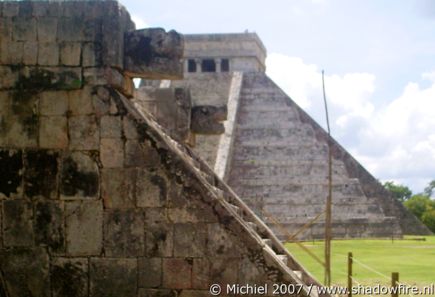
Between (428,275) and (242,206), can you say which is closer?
(242,206)

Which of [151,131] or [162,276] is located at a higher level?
[151,131]

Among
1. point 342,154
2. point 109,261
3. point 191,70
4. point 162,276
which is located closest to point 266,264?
point 162,276

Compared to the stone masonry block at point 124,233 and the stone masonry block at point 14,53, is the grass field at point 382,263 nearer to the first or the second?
the stone masonry block at point 124,233

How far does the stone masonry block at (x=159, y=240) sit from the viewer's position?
7422mm

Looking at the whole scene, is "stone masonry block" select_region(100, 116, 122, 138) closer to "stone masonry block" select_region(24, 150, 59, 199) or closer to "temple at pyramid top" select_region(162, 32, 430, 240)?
"stone masonry block" select_region(24, 150, 59, 199)

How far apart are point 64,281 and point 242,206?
3.24 meters

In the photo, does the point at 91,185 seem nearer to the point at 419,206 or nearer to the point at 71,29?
the point at 71,29

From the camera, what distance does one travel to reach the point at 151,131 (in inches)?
297

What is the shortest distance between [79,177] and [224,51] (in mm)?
35992

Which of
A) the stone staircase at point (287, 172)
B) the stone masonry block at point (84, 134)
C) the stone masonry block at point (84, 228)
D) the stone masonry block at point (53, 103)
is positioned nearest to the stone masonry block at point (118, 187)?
the stone masonry block at point (84, 228)

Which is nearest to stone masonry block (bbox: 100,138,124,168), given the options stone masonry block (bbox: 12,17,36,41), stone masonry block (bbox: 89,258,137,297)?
stone masonry block (bbox: 89,258,137,297)

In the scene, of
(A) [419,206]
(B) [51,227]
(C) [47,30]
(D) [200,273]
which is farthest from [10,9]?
(A) [419,206]

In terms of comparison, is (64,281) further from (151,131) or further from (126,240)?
(151,131)

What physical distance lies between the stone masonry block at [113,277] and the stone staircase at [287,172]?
21650 mm
